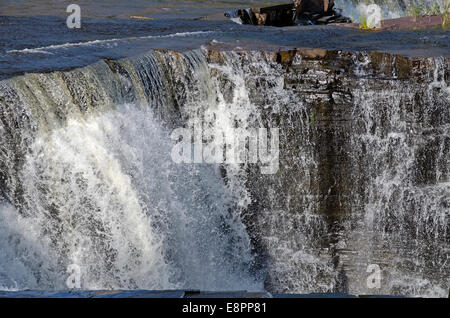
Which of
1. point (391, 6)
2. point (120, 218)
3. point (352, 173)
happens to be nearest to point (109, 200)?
point (120, 218)

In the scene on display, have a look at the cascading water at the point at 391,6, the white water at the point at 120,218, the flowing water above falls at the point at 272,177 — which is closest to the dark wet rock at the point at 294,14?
the cascading water at the point at 391,6

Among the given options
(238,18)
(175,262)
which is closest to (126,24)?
(238,18)

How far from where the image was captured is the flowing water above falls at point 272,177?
5773 millimetres

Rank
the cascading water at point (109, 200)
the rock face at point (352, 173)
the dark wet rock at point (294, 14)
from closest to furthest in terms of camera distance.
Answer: the cascading water at point (109, 200), the rock face at point (352, 173), the dark wet rock at point (294, 14)

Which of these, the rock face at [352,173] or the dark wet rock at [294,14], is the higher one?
the dark wet rock at [294,14]

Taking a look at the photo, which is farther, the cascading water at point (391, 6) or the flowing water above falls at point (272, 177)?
the cascading water at point (391, 6)

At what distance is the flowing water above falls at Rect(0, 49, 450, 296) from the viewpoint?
18.9ft

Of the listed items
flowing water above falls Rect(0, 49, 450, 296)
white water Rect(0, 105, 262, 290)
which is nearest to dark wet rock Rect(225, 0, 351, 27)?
flowing water above falls Rect(0, 49, 450, 296)

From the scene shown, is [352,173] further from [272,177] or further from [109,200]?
[109,200]

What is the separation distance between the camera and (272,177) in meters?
6.51

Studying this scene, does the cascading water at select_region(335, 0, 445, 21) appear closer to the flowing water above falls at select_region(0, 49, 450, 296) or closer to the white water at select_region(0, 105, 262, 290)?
the flowing water above falls at select_region(0, 49, 450, 296)

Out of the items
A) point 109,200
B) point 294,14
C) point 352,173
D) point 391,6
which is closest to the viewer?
point 109,200

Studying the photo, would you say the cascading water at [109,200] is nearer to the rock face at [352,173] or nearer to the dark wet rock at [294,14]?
the rock face at [352,173]

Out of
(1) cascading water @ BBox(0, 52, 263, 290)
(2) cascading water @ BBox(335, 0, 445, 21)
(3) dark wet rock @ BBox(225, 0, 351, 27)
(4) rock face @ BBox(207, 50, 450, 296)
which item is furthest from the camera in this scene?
(2) cascading water @ BBox(335, 0, 445, 21)
